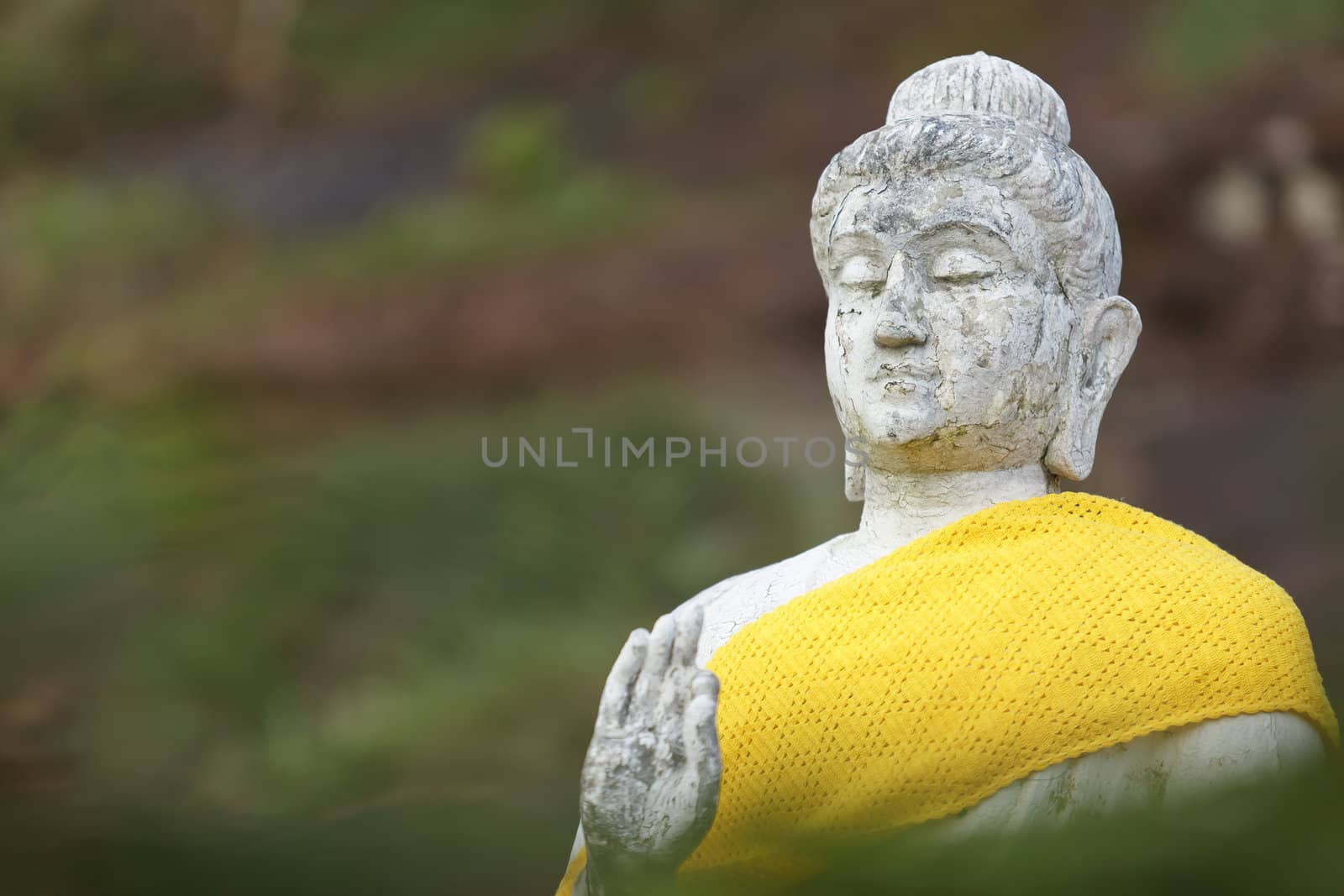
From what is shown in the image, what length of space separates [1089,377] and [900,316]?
45 cm

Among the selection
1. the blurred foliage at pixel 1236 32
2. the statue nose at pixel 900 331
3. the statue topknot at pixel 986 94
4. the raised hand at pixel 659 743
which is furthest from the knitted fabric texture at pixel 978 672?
the blurred foliage at pixel 1236 32

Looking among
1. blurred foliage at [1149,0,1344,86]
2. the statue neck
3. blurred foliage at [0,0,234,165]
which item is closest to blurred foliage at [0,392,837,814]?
blurred foliage at [0,0,234,165]

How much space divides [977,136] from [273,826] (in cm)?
256

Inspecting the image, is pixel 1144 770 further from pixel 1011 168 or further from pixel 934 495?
pixel 1011 168

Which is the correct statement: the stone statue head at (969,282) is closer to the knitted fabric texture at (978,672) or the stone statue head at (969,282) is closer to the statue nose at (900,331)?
the statue nose at (900,331)

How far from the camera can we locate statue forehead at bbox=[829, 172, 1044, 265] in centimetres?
312

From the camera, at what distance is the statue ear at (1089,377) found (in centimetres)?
329

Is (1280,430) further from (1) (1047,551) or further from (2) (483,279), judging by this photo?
(1) (1047,551)

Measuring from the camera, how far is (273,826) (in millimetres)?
816

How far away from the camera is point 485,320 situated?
372 inches

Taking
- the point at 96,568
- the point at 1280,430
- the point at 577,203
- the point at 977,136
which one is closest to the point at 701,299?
the point at 577,203

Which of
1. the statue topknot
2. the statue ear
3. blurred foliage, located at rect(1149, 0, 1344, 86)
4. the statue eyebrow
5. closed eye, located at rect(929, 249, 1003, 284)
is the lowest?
the statue ear

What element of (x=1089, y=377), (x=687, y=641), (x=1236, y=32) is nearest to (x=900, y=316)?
(x=1089, y=377)

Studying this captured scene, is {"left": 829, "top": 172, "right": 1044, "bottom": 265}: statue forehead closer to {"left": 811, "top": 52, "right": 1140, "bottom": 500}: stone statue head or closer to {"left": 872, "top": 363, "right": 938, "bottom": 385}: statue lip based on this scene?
{"left": 811, "top": 52, "right": 1140, "bottom": 500}: stone statue head
